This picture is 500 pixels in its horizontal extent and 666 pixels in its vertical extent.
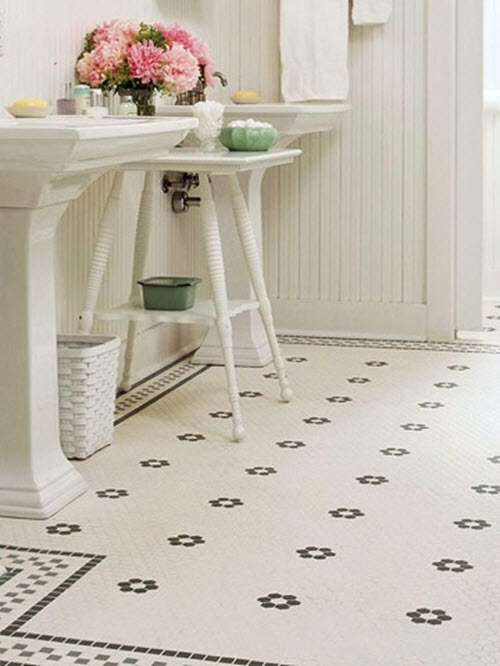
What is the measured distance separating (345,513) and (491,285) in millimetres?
3304

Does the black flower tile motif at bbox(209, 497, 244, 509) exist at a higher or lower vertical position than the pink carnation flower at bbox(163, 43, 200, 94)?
lower

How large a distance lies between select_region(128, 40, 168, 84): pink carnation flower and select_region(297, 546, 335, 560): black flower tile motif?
5.63ft

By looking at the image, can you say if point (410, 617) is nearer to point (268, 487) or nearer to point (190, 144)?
point (268, 487)

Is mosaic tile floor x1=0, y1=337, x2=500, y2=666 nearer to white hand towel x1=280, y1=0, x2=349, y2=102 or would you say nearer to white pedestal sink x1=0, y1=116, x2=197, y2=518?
white pedestal sink x1=0, y1=116, x2=197, y2=518

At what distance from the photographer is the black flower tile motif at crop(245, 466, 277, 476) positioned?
342 cm

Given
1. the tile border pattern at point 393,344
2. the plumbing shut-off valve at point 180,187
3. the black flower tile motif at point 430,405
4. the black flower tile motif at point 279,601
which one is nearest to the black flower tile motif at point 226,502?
the black flower tile motif at point 279,601

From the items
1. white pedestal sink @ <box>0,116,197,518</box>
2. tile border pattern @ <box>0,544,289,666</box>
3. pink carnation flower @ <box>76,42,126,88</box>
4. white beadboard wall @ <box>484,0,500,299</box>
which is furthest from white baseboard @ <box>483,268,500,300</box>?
tile border pattern @ <box>0,544,289,666</box>

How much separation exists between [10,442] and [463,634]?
122 centimetres

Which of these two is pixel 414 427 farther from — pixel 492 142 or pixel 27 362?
pixel 492 142

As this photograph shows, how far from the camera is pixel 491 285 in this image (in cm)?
619

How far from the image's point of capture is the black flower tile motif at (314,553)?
2.78 meters

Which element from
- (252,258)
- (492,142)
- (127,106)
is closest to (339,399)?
(252,258)

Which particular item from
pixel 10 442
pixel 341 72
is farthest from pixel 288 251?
pixel 10 442

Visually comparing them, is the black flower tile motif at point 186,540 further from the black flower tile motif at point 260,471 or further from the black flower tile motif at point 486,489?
the black flower tile motif at point 486,489
